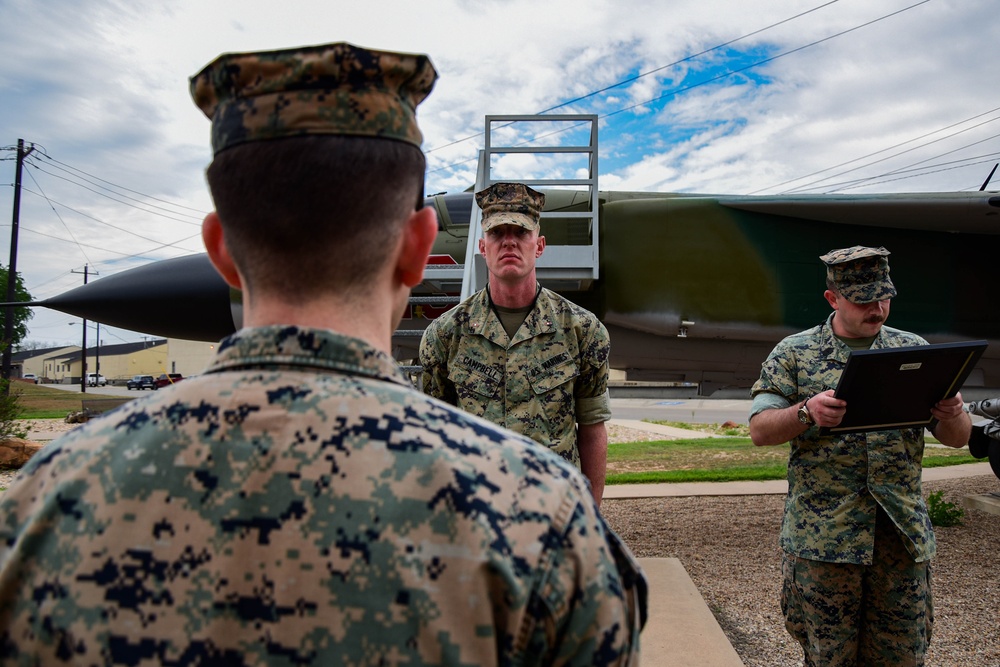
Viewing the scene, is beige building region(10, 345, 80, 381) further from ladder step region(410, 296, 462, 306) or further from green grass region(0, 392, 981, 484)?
ladder step region(410, 296, 462, 306)

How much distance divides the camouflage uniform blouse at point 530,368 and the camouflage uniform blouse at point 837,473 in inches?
28.2

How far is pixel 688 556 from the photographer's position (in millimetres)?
5824

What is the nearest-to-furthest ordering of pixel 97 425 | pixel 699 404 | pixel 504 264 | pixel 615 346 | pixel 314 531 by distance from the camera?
pixel 314 531 → pixel 97 425 → pixel 504 264 → pixel 615 346 → pixel 699 404

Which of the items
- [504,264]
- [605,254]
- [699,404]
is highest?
[605,254]

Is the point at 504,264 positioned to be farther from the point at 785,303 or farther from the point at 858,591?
the point at 785,303

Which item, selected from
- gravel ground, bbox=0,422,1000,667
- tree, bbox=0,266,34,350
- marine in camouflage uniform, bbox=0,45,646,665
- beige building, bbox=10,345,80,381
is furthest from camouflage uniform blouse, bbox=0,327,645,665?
beige building, bbox=10,345,80,381

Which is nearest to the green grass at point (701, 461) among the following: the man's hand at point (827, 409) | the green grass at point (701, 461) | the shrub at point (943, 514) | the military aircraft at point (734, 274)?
the green grass at point (701, 461)

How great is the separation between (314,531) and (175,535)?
0.15 metres

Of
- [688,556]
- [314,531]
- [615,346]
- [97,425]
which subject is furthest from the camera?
[615,346]

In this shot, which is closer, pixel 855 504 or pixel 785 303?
pixel 855 504

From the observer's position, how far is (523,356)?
118 inches

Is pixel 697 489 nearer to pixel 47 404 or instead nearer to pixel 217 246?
pixel 217 246

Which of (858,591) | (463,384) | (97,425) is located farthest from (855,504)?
(97,425)

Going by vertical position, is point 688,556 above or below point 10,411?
below
